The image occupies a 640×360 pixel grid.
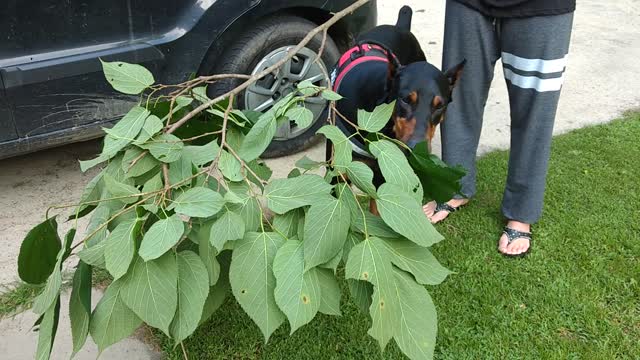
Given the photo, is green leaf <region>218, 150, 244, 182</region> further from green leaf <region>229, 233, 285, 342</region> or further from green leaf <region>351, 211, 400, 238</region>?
green leaf <region>351, 211, 400, 238</region>

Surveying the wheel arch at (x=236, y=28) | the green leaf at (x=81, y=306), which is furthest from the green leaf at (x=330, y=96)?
the wheel arch at (x=236, y=28)

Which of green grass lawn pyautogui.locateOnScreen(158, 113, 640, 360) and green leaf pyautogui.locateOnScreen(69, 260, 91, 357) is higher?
green leaf pyautogui.locateOnScreen(69, 260, 91, 357)

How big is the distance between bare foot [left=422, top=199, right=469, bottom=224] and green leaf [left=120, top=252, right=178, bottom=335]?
7.57 ft

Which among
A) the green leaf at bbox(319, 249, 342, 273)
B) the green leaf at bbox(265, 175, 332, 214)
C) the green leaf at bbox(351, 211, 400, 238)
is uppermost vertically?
the green leaf at bbox(265, 175, 332, 214)

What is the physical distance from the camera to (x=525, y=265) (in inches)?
123

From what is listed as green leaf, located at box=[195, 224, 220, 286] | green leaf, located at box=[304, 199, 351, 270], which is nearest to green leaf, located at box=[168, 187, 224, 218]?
green leaf, located at box=[195, 224, 220, 286]

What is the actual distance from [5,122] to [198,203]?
2.37 meters

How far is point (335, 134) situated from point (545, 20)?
1.76 metres

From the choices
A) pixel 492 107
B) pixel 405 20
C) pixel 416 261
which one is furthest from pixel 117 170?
pixel 492 107

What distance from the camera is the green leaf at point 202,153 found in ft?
5.13

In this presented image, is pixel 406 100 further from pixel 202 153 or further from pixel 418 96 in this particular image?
pixel 202 153

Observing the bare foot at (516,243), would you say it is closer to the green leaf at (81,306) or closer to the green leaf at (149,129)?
the green leaf at (149,129)

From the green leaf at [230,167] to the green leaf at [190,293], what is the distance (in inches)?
8.7

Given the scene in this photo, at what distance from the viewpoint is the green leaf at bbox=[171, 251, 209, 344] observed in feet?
4.58
